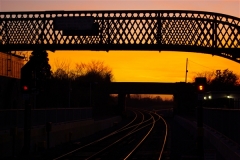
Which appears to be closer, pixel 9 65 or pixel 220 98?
pixel 220 98

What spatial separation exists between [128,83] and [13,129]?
92.7m

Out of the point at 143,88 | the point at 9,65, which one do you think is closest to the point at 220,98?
the point at 9,65

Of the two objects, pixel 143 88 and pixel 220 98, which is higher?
pixel 143 88

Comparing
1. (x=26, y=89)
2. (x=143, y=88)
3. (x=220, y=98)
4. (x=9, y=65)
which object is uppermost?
(x=9, y=65)

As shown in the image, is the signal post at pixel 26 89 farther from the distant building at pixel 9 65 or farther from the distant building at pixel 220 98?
the distant building at pixel 9 65

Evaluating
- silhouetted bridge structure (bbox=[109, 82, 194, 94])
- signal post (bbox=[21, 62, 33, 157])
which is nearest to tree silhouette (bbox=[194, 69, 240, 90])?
silhouetted bridge structure (bbox=[109, 82, 194, 94])

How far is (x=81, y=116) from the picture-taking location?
162ft

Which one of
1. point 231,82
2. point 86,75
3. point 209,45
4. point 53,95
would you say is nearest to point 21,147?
point 209,45

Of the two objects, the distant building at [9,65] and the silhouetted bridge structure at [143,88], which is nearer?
the distant building at [9,65]

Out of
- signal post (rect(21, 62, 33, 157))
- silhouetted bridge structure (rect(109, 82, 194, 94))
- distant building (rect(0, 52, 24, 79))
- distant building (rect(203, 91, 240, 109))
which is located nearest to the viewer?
signal post (rect(21, 62, 33, 157))

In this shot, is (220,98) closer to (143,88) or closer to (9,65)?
(9,65)

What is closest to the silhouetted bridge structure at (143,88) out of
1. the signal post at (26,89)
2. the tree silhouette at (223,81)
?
the tree silhouette at (223,81)

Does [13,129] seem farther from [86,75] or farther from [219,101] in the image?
[86,75]

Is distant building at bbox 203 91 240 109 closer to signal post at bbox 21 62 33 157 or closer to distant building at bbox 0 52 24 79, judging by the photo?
distant building at bbox 0 52 24 79
